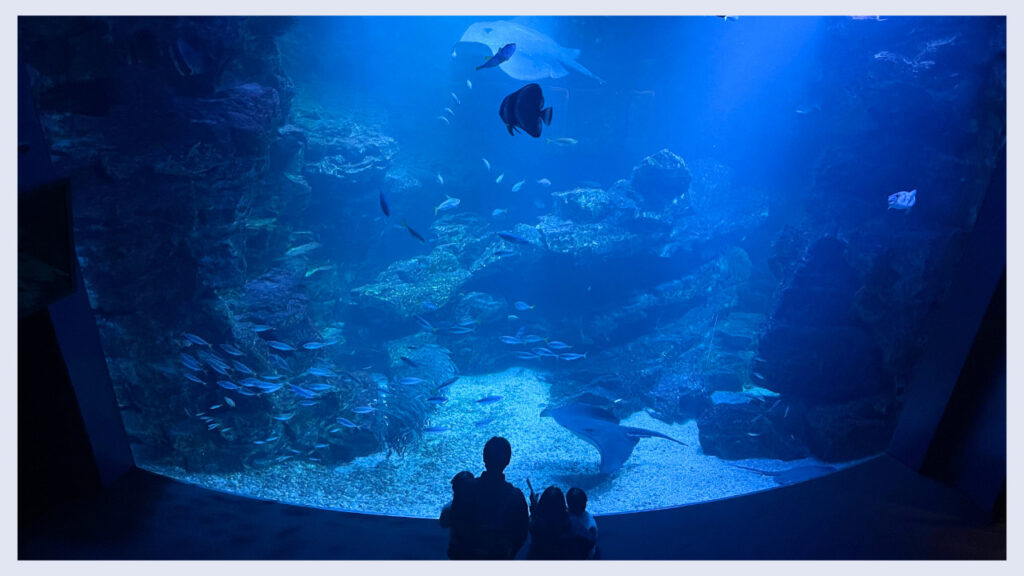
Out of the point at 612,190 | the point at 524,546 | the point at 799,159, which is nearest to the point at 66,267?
the point at 524,546

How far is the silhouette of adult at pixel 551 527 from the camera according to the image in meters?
2.45

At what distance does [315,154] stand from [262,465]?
25.7 feet

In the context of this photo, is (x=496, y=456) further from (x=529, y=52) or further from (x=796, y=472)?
(x=529, y=52)

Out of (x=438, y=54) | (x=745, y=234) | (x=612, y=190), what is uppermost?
(x=438, y=54)

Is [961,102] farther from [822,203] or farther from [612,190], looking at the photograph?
[612,190]

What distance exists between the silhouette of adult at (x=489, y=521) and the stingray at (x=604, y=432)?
10.1ft

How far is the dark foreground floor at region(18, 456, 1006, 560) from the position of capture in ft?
8.59

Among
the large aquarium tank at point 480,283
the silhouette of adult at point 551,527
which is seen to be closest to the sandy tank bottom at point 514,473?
the large aquarium tank at point 480,283

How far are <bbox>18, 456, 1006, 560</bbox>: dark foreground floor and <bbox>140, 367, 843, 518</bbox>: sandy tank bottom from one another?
0.90 meters

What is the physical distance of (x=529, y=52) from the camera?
41.3ft

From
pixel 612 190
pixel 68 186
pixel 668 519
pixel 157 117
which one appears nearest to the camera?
pixel 68 186

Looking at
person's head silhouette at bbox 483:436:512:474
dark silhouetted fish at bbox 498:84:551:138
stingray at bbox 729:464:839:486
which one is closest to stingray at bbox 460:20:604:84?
dark silhouetted fish at bbox 498:84:551:138

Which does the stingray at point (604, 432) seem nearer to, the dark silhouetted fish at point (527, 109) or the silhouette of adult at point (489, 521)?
the silhouette of adult at point (489, 521)

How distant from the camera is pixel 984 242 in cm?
287
